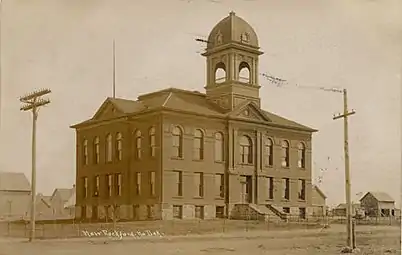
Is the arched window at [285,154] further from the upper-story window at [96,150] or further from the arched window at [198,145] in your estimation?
the upper-story window at [96,150]


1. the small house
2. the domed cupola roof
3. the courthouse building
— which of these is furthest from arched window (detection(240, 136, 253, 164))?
the small house

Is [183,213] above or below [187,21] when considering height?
below

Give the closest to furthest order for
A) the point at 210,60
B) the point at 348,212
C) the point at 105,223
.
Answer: the point at 105,223 → the point at 210,60 → the point at 348,212

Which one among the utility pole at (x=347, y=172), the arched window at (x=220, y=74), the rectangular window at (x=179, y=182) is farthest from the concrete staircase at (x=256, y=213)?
the arched window at (x=220, y=74)

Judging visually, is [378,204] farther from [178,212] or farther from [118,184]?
[118,184]

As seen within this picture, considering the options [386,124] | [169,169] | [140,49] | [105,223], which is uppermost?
[140,49]

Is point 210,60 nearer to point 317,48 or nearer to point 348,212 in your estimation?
point 317,48

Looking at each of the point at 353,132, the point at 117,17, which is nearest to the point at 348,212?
the point at 353,132

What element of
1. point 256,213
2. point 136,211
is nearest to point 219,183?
point 256,213
